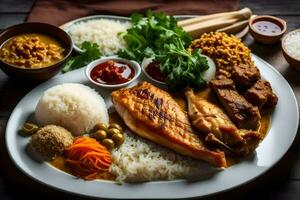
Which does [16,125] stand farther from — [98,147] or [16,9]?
[16,9]

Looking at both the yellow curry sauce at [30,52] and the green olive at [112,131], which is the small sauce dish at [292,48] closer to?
the green olive at [112,131]

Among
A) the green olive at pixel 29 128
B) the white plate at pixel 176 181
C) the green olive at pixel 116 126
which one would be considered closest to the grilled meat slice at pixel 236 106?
the white plate at pixel 176 181

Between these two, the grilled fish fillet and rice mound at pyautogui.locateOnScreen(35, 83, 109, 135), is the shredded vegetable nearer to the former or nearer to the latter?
rice mound at pyautogui.locateOnScreen(35, 83, 109, 135)

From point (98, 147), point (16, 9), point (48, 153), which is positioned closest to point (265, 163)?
point (98, 147)

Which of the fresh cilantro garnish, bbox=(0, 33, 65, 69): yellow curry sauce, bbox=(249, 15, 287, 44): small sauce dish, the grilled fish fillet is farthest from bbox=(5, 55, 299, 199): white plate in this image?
bbox=(249, 15, 287, 44): small sauce dish

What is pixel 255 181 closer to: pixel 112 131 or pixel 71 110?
pixel 112 131
